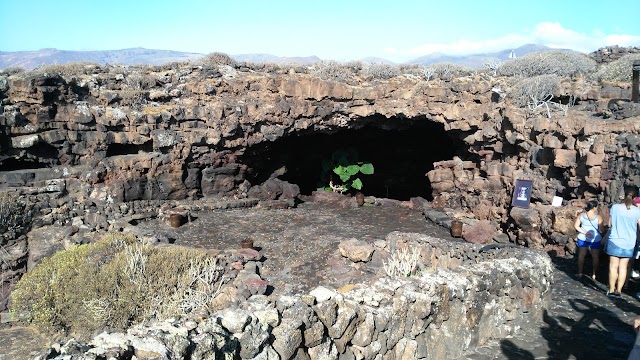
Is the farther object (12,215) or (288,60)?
(288,60)

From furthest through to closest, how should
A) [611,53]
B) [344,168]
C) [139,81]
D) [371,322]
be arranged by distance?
[344,168]
[611,53]
[139,81]
[371,322]

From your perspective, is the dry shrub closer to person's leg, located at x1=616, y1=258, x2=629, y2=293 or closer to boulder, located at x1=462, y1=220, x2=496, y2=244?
boulder, located at x1=462, y1=220, x2=496, y2=244

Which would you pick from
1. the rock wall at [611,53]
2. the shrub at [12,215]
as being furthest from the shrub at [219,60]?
the rock wall at [611,53]

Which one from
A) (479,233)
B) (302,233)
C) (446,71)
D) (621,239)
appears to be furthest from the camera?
(446,71)

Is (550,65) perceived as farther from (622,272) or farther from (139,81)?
(139,81)

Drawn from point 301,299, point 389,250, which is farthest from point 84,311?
point 389,250

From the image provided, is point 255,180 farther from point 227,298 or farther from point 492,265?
point 492,265

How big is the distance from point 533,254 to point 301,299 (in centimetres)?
409

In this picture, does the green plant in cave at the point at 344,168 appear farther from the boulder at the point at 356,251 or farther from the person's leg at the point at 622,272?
the person's leg at the point at 622,272

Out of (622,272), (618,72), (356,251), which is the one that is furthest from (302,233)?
(618,72)

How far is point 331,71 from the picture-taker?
1620cm

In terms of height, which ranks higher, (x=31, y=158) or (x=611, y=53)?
(x=611, y=53)

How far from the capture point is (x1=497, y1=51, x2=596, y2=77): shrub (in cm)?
1542

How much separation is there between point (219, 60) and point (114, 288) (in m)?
10.7
